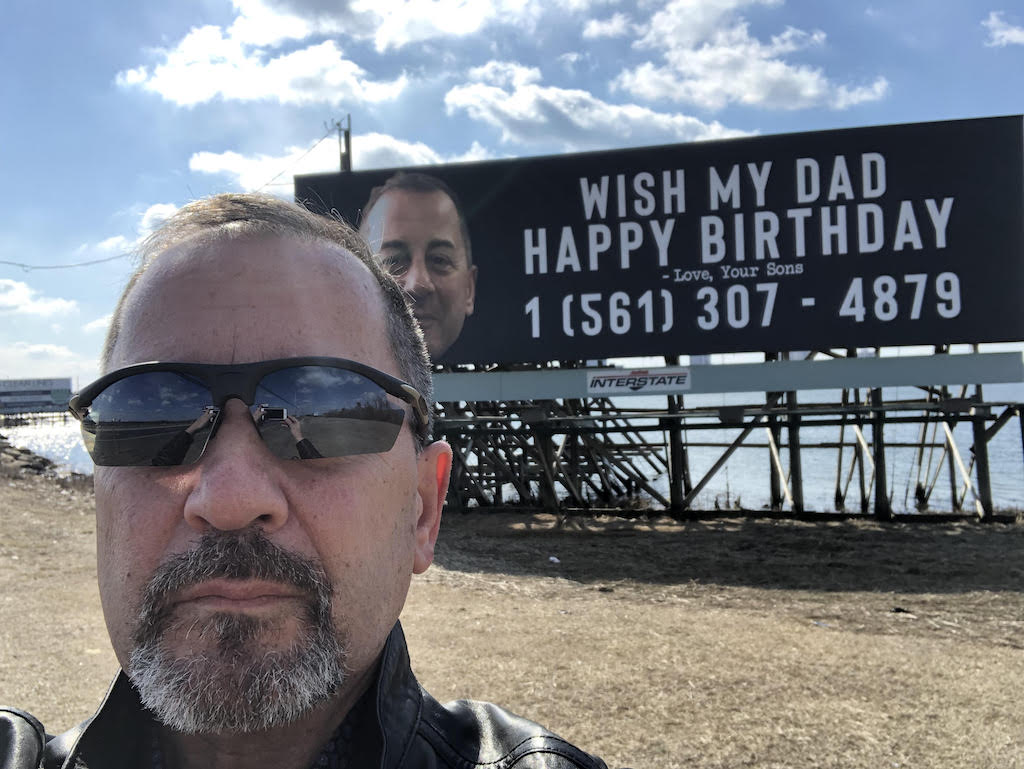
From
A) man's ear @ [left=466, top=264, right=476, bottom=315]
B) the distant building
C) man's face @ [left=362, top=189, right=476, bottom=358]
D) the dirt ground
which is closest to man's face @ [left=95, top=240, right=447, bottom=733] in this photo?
the dirt ground

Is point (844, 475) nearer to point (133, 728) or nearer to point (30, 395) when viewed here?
point (133, 728)

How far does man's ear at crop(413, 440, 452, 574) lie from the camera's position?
157cm

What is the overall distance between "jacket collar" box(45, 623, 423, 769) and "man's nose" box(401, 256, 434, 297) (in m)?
10.7

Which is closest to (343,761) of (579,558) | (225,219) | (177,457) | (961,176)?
(177,457)

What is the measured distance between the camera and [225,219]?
1.41 meters

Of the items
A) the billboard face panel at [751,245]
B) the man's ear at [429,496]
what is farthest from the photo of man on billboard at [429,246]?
the man's ear at [429,496]

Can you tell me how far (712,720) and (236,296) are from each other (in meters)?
4.65

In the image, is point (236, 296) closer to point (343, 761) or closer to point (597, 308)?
point (343, 761)

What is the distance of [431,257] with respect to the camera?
39.3ft

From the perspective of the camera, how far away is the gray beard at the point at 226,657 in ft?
3.61

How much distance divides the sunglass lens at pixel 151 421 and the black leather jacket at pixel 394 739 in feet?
1.50

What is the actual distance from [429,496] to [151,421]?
62 cm

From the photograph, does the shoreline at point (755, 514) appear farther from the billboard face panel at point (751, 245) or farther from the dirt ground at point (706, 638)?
the billboard face panel at point (751, 245)

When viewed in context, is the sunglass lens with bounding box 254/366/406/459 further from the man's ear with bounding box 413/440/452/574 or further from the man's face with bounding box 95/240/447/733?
the man's ear with bounding box 413/440/452/574
